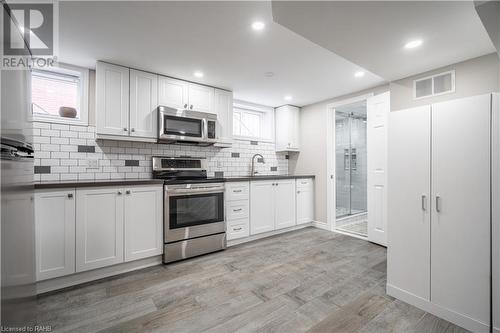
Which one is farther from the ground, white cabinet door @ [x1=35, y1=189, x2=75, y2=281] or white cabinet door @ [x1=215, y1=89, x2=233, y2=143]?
white cabinet door @ [x1=215, y1=89, x2=233, y2=143]

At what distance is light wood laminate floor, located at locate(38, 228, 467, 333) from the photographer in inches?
62.6

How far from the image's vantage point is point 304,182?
4.13 meters

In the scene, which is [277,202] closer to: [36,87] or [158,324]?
[158,324]

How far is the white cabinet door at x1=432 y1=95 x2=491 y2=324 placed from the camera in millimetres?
1509

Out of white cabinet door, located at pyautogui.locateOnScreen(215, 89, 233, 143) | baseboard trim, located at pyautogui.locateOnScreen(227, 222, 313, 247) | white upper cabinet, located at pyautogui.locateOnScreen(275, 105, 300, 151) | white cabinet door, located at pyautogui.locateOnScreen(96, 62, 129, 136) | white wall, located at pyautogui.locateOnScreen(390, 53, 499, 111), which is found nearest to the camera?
white wall, located at pyautogui.locateOnScreen(390, 53, 499, 111)

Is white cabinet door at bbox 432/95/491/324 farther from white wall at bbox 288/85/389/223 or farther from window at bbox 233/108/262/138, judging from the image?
window at bbox 233/108/262/138

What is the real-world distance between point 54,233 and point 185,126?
70.5 inches

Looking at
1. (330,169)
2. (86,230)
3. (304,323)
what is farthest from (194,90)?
(304,323)

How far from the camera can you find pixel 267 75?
9.74ft

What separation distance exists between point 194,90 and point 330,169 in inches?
106

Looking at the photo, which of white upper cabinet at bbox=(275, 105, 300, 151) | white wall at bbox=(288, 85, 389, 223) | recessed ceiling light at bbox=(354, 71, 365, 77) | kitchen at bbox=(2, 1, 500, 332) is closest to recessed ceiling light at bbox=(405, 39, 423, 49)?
kitchen at bbox=(2, 1, 500, 332)

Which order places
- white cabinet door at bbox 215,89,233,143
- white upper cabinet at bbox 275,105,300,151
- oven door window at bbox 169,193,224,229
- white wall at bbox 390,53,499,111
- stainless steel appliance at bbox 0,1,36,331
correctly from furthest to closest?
white upper cabinet at bbox 275,105,300,151, white cabinet door at bbox 215,89,233,143, oven door window at bbox 169,193,224,229, white wall at bbox 390,53,499,111, stainless steel appliance at bbox 0,1,36,331

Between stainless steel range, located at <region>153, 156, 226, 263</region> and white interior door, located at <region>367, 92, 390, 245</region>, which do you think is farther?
white interior door, located at <region>367, 92, 390, 245</region>

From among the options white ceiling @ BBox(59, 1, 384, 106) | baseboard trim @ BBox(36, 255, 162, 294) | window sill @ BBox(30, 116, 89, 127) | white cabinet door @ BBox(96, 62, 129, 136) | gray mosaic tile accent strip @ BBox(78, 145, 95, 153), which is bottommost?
baseboard trim @ BBox(36, 255, 162, 294)
